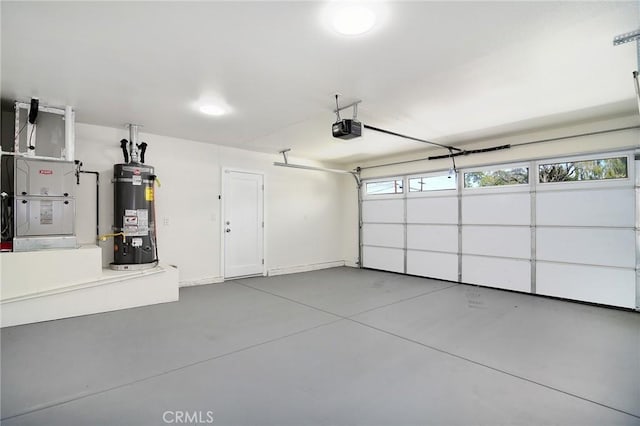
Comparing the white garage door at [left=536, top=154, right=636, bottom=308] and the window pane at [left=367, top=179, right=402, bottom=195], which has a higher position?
the window pane at [left=367, top=179, right=402, bottom=195]

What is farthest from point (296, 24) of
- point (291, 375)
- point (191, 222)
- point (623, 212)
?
point (623, 212)

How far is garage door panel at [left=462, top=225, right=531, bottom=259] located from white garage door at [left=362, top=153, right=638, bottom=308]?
0.02m

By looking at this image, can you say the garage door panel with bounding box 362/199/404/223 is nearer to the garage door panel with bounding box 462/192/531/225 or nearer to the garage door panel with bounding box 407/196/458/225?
the garage door panel with bounding box 407/196/458/225

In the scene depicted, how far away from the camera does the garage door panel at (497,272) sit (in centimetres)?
498

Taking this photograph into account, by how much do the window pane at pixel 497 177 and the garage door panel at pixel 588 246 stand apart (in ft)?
2.91

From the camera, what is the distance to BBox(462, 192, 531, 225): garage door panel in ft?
16.4

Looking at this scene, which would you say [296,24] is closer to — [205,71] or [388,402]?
[205,71]

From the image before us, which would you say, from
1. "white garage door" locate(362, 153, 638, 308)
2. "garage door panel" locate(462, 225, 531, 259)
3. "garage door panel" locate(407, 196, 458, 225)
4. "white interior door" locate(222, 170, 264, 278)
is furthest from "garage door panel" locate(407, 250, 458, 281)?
"white interior door" locate(222, 170, 264, 278)

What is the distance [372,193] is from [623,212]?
4289mm

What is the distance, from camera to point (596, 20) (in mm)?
2117

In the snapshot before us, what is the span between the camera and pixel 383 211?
7.00m

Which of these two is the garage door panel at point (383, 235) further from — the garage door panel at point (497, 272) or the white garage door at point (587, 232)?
the white garage door at point (587, 232)

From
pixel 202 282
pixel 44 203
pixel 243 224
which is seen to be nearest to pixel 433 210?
pixel 243 224

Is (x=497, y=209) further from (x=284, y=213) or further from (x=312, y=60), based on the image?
(x=312, y=60)
